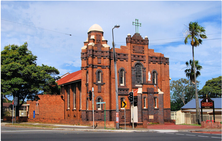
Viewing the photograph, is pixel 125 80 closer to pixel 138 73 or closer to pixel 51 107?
pixel 138 73

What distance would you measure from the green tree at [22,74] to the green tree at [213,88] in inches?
1880

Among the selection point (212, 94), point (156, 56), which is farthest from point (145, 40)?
point (212, 94)

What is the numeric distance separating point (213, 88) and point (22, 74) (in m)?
55.6

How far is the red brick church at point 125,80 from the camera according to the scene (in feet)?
108

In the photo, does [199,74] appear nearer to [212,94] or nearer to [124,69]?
[124,69]

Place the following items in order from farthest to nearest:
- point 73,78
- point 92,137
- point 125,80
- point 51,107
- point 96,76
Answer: point 51,107
point 73,78
point 125,80
point 96,76
point 92,137

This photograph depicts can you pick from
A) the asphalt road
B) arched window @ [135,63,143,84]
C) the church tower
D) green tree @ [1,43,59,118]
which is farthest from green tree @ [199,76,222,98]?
the asphalt road

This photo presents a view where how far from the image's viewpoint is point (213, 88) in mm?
70562

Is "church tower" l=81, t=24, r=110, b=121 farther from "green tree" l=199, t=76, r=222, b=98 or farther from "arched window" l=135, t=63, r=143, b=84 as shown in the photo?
"green tree" l=199, t=76, r=222, b=98

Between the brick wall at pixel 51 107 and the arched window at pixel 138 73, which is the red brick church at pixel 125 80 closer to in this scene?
the arched window at pixel 138 73

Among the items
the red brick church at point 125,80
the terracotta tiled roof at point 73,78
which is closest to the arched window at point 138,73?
the red brick church at point 125,80

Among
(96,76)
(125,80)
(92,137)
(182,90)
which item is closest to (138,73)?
(125,80)

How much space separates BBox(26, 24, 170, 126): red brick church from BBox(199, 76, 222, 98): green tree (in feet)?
123

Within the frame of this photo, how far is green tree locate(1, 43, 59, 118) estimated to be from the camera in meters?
33.6
